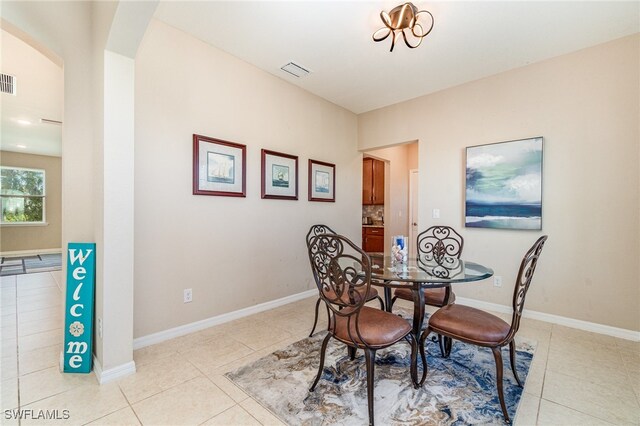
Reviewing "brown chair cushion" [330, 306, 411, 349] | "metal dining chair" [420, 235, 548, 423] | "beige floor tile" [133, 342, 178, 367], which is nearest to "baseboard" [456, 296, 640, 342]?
"metal dining chair" [420, 235, 548, 423]

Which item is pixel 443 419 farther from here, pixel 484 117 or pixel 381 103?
pixel 381 103

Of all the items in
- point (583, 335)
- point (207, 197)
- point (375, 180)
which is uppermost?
point (375, 180)

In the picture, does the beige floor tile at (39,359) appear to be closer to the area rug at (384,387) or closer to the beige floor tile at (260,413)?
the area rug at (384,387)

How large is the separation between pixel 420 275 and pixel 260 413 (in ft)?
4.22

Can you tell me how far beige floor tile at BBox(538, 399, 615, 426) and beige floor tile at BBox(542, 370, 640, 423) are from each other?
5cm

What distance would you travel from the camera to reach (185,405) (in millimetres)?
1604

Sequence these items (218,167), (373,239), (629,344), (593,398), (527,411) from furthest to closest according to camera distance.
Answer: (373,239) → (218,167) → (629,344) → (593,398) → (527,411)

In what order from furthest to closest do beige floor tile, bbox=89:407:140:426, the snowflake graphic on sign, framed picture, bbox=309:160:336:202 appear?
framed picture, bbox=309:160:336:202
the snowflake graphic on sign
beige floor tile, bbox=89:407:140:426

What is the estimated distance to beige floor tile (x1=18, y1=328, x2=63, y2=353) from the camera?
228 cm

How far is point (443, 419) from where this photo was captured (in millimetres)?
1516

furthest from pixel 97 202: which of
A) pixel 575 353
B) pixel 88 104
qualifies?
pixel 575 353

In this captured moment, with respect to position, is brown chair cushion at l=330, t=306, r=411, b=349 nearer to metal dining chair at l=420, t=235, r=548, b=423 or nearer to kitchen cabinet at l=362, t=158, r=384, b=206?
metal dining chair at l=420, t=235, r=548, b=423

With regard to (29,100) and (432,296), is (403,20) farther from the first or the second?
(29,100)

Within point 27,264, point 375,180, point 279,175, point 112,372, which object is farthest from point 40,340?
point 375,180
